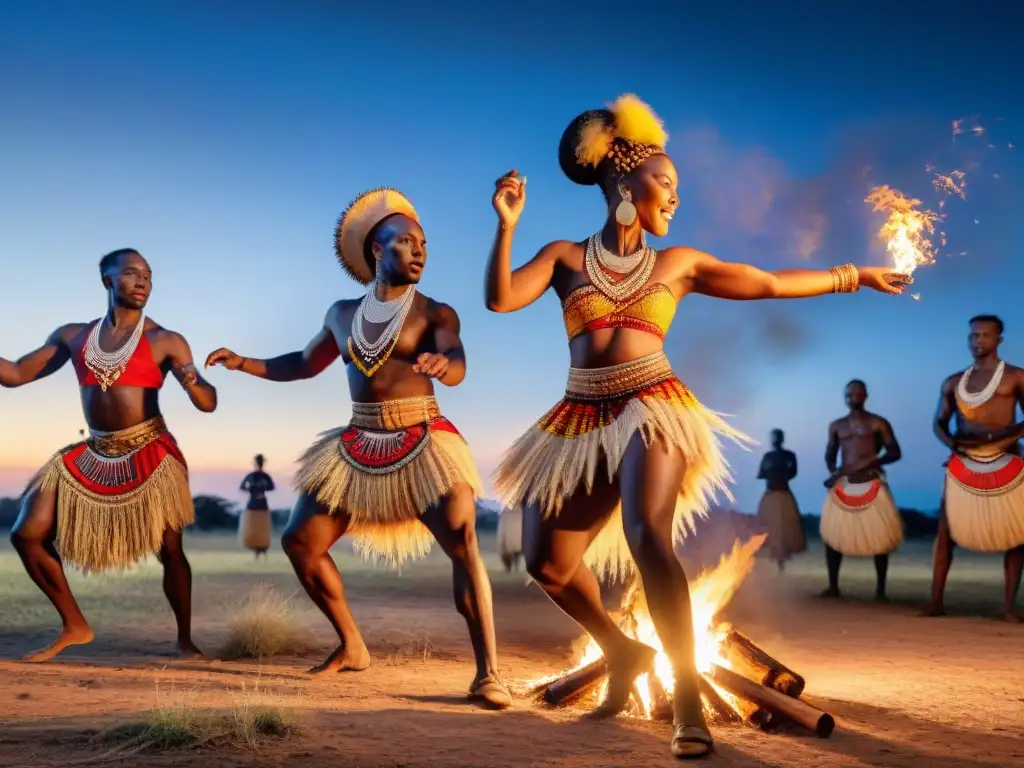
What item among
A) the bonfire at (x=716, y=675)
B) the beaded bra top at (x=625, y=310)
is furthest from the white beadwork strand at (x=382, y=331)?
the bonfire at (x=716, y=675)

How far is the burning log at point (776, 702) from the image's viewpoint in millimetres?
4070

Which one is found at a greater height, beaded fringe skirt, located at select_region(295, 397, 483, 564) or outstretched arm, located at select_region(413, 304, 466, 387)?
outstretched arm, located at select_region(413, 304, 466, 387)

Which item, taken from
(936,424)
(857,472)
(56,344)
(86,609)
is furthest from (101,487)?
(857,472)

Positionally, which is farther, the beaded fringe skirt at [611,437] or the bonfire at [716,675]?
the bonfire at [716,675]

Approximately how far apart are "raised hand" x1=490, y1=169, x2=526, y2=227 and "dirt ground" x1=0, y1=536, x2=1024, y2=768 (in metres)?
1.90

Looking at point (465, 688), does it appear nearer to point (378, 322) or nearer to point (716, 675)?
point (716, 675)

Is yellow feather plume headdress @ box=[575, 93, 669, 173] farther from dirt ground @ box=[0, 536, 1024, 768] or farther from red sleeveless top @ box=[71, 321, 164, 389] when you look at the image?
red sleeveless top @ box=[71, 321, 164, 389]

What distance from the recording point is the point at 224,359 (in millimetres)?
5527

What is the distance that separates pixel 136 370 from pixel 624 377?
3.18m

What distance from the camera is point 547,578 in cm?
422

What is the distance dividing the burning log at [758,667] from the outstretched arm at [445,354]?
1.71 m

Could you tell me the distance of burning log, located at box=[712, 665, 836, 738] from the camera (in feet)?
13.4

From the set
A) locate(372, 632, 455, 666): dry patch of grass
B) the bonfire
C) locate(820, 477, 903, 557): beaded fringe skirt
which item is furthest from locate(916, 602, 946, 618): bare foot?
the bonfire

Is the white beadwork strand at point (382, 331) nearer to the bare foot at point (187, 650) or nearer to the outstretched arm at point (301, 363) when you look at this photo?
the outstretched arm at point (301, 363)
